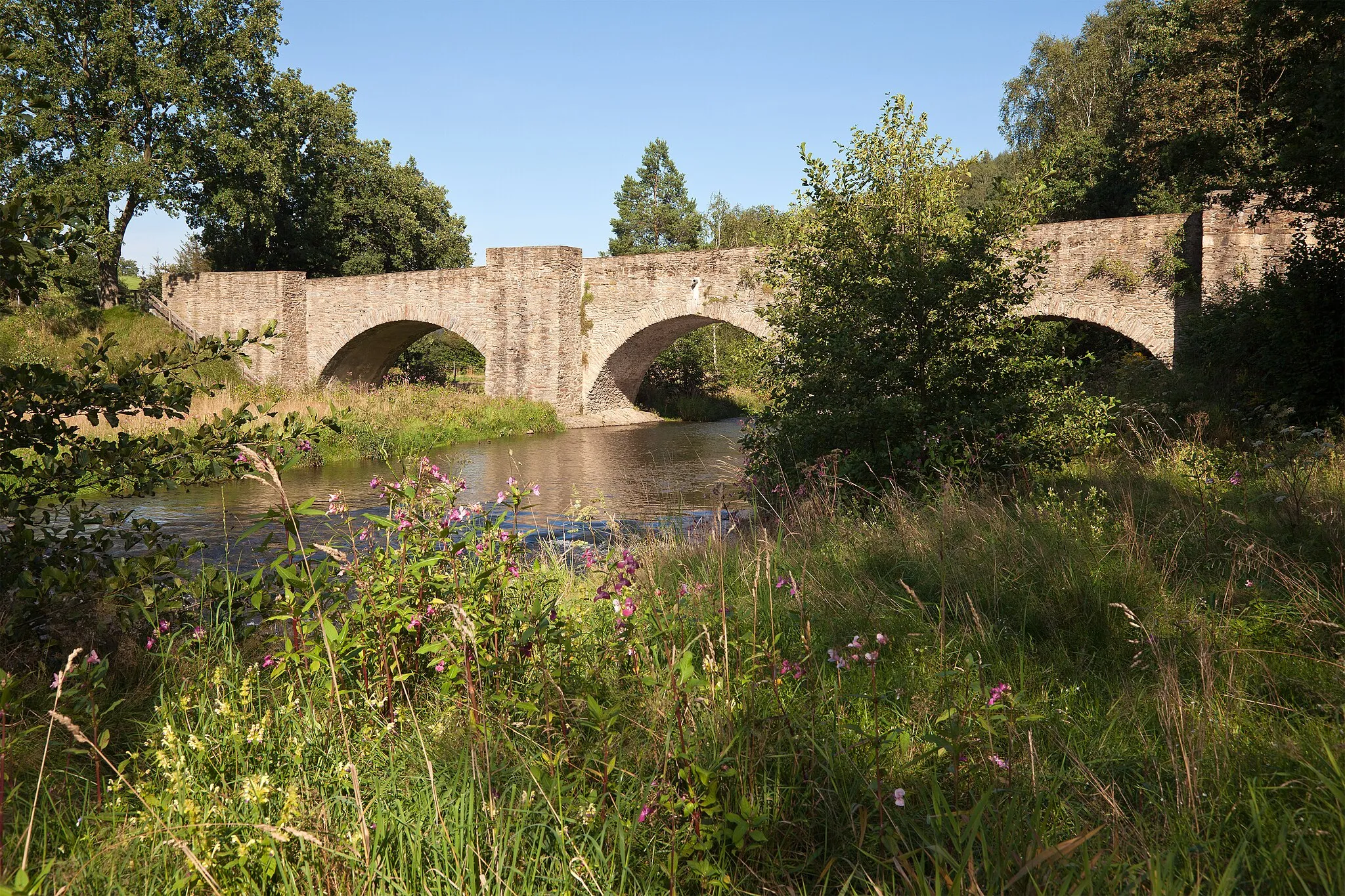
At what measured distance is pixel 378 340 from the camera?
82.8ft

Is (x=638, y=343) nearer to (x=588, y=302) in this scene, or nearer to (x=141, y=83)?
(x=588, y=302)

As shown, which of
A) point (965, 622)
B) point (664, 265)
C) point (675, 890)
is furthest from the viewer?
point (664, 265)

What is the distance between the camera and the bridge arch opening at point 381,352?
78.3 ft

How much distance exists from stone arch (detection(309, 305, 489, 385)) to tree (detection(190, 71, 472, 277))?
12.4 feet

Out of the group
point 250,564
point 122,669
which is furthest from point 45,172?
point 122,669

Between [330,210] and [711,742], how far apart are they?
96.8 ft

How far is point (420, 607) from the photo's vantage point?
247 centimetres

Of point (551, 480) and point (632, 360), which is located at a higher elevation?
point (632, 360)

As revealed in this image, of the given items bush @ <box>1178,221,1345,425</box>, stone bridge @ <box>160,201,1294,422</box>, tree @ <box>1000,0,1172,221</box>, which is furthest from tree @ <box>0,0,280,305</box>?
bush @ <box>1178,221,1345,425</box>

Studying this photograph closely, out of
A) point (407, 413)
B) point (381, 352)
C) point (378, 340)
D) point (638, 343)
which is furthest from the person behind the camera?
point (381, 352)

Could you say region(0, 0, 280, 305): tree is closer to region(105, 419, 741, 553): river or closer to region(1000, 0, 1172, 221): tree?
region(105, 419, 741, 553): river

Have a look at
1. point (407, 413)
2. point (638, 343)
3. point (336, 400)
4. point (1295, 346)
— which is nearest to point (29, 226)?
point (1295, 346)

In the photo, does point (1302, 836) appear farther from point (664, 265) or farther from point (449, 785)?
point (664, 265)

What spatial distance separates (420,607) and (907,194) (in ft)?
21.5
